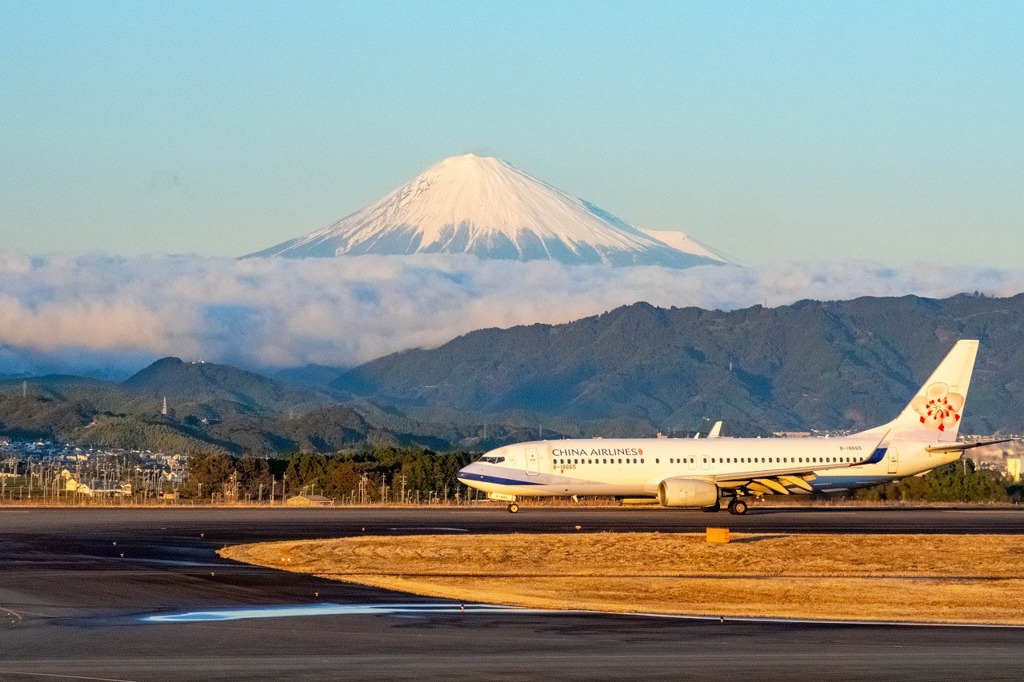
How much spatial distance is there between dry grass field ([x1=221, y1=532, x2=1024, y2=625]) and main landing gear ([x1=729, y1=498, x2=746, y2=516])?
860 inches

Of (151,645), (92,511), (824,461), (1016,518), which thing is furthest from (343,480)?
(151,645)

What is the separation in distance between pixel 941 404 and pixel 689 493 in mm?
16518

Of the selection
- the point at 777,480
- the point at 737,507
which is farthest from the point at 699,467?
the point at 777,480

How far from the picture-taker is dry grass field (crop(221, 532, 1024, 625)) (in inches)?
1387

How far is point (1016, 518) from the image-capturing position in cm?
7200

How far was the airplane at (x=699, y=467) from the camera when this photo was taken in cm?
7538

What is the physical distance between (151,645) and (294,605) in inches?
257

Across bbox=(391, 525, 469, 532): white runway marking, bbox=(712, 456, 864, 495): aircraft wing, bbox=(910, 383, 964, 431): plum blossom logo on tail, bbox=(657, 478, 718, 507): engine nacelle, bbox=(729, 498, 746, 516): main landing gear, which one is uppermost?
bbox=(910, 383, 964, 431): plum blossom logo on tail

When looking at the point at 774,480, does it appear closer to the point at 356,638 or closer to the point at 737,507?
the point at 737,507

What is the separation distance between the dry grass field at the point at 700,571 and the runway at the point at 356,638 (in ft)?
7.83

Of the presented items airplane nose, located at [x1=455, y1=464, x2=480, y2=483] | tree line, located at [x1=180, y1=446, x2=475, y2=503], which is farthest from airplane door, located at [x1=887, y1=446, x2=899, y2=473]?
tree line, located at [x1=180, y1=446, x2=475, y2=503]

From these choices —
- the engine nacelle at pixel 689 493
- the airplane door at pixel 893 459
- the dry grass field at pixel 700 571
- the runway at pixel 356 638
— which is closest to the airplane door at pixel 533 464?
the engine nacelle at pixel 689 493

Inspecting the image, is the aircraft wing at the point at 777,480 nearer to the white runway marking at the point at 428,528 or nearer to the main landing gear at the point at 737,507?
the main landing gear at the point at 737,507

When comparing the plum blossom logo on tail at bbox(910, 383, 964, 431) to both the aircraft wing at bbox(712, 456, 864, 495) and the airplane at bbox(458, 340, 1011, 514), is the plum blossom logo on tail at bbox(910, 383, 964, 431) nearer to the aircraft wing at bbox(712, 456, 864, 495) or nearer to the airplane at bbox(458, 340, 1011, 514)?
the airplane at bbox(458, 340, 1011, 514)
